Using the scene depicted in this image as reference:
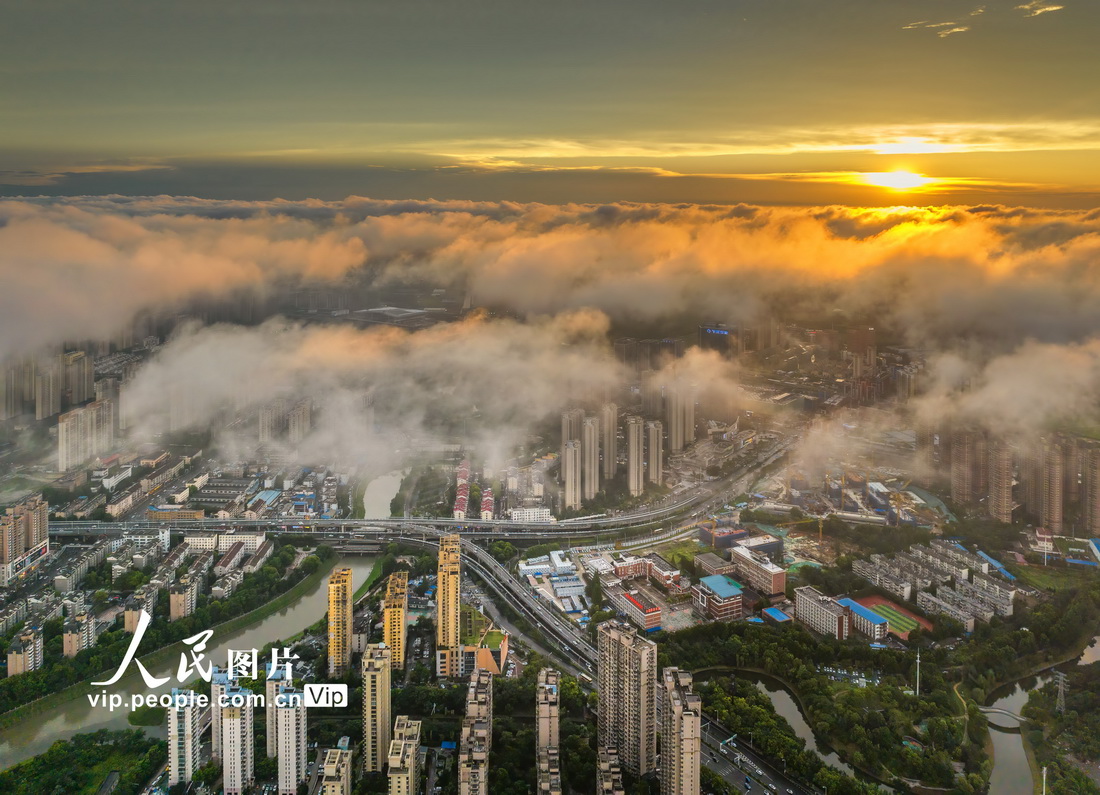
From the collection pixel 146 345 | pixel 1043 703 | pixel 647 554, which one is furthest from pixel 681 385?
pixel 146 345

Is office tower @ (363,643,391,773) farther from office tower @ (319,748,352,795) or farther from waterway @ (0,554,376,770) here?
waterway @ (0,554,376,770)

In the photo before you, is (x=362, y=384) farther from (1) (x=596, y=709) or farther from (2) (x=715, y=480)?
(1) (x=596, y=709)

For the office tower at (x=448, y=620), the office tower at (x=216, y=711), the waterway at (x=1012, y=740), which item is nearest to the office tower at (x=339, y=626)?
the office tower at (x=448, y=620)

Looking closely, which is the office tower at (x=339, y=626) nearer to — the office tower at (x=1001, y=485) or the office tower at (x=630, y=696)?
the office tower at (x=630, y=696)

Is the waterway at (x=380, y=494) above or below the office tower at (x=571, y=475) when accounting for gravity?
below

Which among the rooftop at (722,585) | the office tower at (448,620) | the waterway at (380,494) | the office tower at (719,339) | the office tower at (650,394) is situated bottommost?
the waterway at (380,494)

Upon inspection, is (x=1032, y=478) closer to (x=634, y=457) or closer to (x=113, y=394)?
(x=634, y=457)

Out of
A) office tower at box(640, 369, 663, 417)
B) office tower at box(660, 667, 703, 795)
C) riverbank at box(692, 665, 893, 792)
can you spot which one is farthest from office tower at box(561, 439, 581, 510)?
office tower at box(660, 667, 703, 795)
